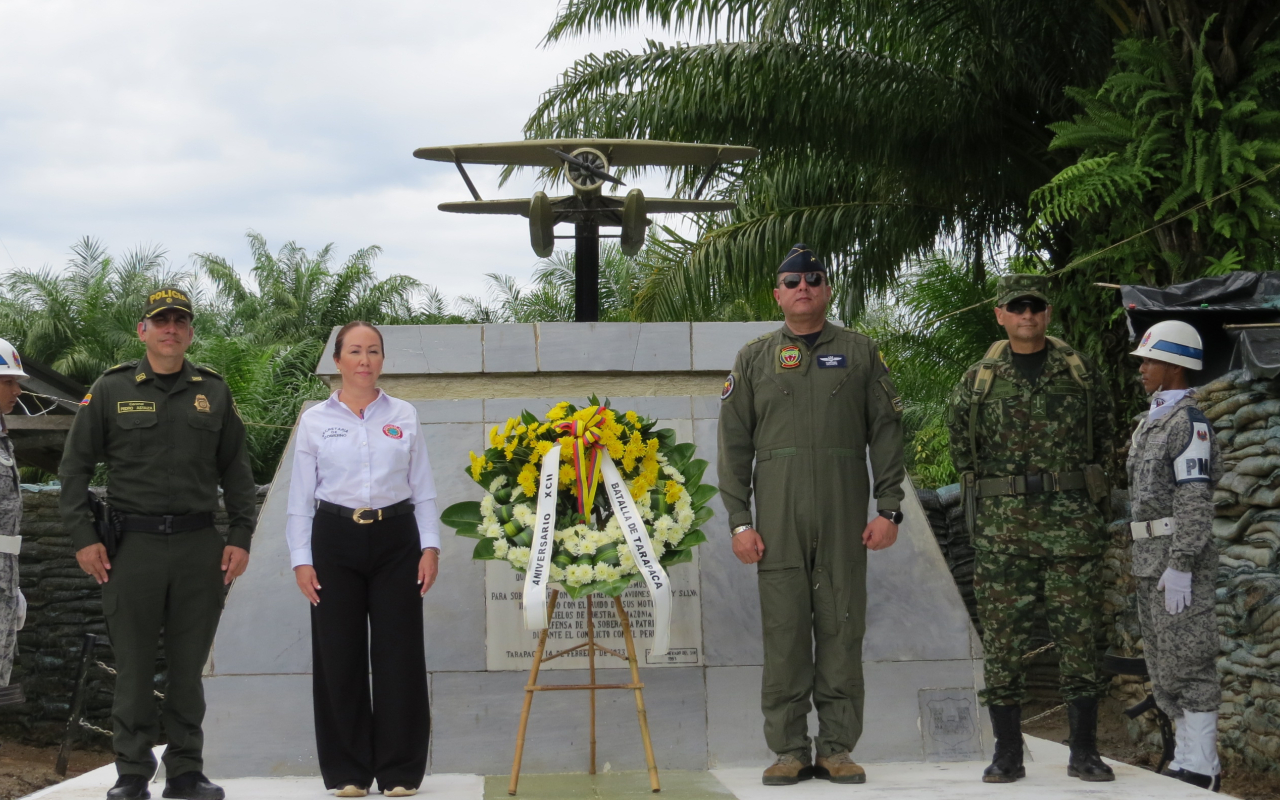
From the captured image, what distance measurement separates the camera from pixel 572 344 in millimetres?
5613

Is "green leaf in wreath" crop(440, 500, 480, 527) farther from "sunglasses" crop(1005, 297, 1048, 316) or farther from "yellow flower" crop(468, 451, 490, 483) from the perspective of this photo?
"sunglasses" crop(1005, 297, 1048, 316)

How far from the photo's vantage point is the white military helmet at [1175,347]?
4883 mm

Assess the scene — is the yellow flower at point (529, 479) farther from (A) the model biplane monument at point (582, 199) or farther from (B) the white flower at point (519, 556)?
(A) the model biplane monument at point (582, 199)

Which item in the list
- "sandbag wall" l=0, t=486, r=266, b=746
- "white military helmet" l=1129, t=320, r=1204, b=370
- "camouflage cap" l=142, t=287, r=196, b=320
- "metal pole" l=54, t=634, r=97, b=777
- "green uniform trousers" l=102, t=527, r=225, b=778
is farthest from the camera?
"sandbag wall" l=0, t=486, r=266, b=746

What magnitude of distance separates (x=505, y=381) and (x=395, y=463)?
1375mm

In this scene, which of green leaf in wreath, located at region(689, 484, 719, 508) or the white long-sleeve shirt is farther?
green leaf in wreath, located at region(689, 484, 719, 508)

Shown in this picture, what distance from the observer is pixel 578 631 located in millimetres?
5121

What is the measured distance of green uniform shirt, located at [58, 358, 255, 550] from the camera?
169 inches

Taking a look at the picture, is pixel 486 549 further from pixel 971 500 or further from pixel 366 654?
pixel 971 500

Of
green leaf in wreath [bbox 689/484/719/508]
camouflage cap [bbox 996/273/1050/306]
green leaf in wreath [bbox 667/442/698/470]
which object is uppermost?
camouflage cap [bbox 996/273/1050/306]

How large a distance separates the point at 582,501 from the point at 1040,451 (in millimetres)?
1727

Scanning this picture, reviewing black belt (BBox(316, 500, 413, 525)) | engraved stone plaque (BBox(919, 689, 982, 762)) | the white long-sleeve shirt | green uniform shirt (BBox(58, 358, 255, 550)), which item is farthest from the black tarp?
green uniform shirt (BBox(58, 358, 255, 550))

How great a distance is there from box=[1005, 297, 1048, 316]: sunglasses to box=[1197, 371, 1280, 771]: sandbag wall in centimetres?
320

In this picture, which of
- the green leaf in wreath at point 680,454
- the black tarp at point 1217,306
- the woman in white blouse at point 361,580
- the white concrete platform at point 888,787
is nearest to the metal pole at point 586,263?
the green leaf in wreath at point 680,454
